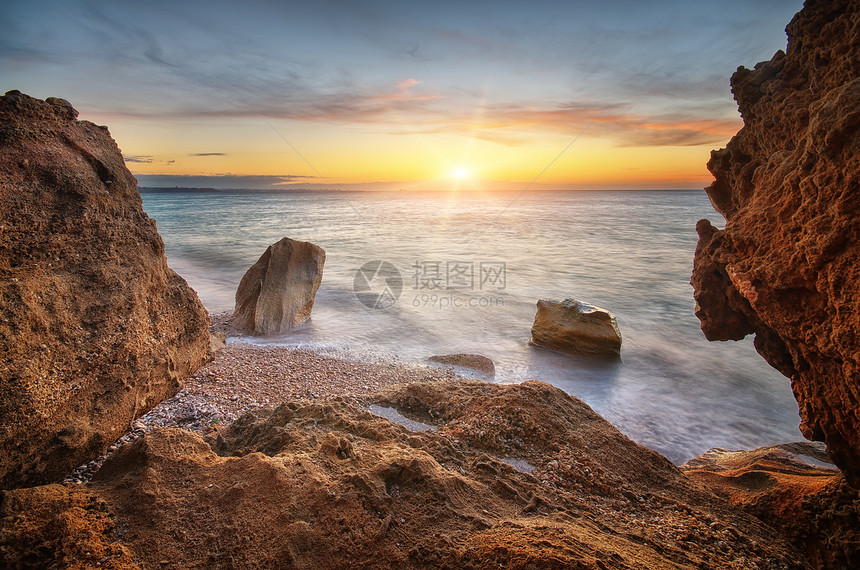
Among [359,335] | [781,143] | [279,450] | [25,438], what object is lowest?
[359,335]

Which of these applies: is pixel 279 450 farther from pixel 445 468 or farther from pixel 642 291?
pixel 642 291

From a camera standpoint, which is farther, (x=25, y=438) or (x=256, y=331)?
(x=256, y=331)

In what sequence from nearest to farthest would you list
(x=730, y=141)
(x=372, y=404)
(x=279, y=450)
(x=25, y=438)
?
(x=25, y=438)
(x=279, y=450)
(x=730, y=141)
(x=372, y=404)

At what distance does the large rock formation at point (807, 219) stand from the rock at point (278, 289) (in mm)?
6437

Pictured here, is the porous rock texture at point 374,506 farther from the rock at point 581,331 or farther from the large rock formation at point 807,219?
the rock at point 581,331

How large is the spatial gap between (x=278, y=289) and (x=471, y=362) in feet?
12.2

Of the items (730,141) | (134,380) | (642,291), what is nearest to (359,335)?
Answer: (134,380)

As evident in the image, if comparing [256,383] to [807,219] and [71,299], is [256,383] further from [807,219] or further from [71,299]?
[807,219]

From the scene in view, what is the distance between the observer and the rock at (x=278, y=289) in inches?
284

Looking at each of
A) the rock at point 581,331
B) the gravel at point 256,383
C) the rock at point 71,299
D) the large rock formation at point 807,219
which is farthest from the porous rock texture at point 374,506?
the rock at point 581,331

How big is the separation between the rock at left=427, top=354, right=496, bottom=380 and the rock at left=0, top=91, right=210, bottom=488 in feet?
12.8

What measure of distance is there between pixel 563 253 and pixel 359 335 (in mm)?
13257

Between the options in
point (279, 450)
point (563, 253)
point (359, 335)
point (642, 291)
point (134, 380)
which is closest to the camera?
point (279, 450)

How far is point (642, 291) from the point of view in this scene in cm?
1205
